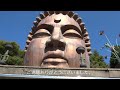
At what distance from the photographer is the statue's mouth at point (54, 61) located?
1205cm

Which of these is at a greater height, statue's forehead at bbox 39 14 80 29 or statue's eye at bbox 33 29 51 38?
statue's forehead at bbox 39 14 80 29

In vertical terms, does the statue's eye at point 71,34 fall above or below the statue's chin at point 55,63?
above

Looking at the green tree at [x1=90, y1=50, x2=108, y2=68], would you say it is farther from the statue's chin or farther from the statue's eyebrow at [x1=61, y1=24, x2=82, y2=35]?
the statue's chin

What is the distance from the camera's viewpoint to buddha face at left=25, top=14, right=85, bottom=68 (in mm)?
12266

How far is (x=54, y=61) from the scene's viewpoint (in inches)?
474

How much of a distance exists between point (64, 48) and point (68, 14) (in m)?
2.49

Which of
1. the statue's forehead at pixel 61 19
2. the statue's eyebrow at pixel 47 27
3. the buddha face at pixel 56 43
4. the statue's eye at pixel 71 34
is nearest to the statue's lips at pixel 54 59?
the buddha face at pixel 56 43

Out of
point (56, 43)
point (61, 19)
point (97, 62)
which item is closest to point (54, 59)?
point (56, 43)

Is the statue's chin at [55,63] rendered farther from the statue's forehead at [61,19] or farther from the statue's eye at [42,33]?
the statue's forehead at [61,19]

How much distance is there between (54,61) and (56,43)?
889 mm

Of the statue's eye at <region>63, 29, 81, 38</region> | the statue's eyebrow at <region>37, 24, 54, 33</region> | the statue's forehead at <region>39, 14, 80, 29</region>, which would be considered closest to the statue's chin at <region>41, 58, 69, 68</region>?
the statue's eye at <region>63, 29, 81, 38</region>
